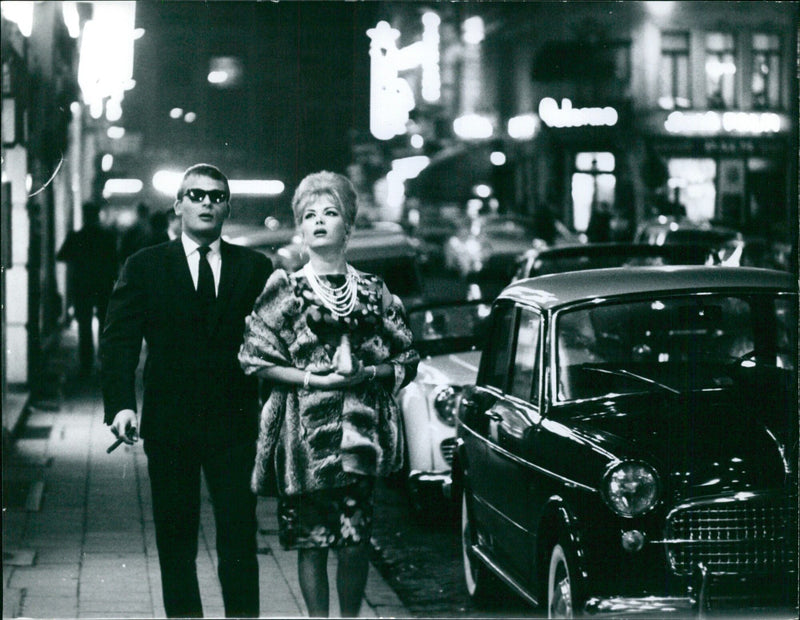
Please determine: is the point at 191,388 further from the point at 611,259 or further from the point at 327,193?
the point at 611,259

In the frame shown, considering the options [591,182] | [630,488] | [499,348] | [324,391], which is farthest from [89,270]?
[591,182]

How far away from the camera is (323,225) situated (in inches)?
211

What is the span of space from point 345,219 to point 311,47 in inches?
341

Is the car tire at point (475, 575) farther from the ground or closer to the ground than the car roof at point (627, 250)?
closer to the ground

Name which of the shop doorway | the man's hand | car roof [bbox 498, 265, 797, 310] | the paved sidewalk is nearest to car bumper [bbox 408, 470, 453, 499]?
the paved sidewalk

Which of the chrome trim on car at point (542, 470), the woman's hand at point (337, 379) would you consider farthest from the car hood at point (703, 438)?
the woman's hand at point (337, 379)

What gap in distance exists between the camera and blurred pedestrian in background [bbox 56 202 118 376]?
17516mm

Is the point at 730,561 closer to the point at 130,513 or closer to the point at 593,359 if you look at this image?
the point at 593,359

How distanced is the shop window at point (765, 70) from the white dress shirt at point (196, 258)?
46.9 meters

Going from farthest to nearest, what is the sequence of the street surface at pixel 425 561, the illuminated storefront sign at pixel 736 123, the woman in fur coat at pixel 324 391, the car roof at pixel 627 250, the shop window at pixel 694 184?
the illuminated storefront sign at pixel 736 123
the shop window at pixel 694 184
the car roof at pixel 627 250
the street surface at pixel 425 561
the woman in fur coat at pixel 324 391

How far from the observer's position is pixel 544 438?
605 cm

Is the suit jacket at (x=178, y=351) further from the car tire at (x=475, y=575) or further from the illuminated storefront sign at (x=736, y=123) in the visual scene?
the illuminated storefront sign at (x=736, y=123)

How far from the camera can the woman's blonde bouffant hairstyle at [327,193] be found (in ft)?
17.7

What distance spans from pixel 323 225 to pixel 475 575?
273cm
